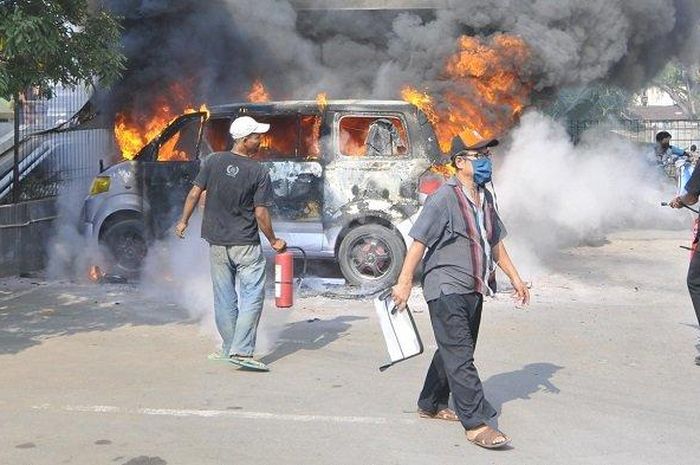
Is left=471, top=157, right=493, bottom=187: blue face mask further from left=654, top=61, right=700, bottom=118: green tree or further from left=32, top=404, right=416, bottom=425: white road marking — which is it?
left=654, top=61, right=700, bottom=118: green tree

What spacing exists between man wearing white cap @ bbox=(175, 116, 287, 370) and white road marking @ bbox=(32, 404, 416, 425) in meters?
0.97

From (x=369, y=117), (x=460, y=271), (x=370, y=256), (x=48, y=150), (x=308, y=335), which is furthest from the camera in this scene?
(x=48, y=150)

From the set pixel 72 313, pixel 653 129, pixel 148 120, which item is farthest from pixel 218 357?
pixel 653 129

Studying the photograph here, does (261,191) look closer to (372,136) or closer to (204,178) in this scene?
(204,178)

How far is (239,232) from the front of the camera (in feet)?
21.4

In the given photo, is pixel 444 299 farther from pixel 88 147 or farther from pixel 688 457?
pixel 88 147

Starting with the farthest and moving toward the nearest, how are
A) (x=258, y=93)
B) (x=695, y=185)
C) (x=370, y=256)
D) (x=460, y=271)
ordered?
(x=258, y=93), (x=370, y=256), (x=695, y=185), (x=460, y=271)

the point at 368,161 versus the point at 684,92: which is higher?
the point at 684,92

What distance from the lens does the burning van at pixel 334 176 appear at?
975 cm

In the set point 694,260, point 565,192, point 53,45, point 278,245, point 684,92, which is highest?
point 684,92

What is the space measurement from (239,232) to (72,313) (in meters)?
3.01

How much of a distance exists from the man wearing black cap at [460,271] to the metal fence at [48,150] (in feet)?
23.9

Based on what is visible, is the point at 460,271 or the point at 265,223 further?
the point at 265,223

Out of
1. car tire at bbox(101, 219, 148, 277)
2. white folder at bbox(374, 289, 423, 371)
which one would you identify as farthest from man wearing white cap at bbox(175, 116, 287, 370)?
car tire at bbox(101, 219, 148, 277)
